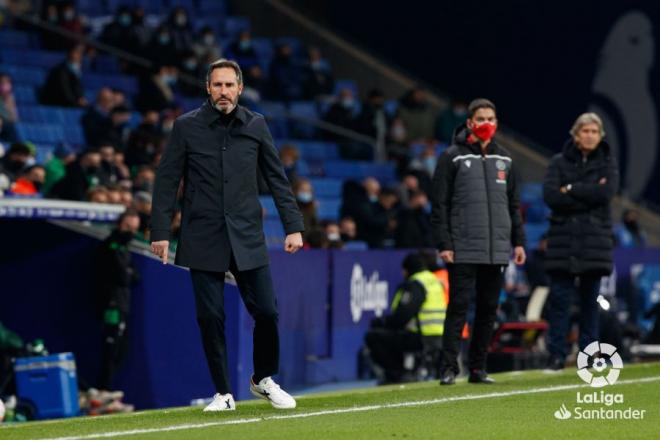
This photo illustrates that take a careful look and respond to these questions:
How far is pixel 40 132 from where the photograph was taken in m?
18.7

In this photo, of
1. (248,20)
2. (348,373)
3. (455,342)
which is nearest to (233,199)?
(455,342)

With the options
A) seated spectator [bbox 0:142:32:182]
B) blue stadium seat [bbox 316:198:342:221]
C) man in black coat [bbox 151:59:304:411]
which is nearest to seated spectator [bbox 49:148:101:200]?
seated spectator [bbox 0:142:32:182]

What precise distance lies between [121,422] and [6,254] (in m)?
6.82

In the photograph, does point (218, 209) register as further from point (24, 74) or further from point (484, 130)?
point (24, 74)

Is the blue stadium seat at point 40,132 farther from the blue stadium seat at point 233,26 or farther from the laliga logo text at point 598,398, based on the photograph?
the laliga logo text at point 598,398

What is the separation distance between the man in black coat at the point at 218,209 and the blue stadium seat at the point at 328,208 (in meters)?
11.3

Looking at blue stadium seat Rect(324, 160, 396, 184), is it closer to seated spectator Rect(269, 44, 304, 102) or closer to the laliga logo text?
seated spectator Rect(269, 44, 304, 102)

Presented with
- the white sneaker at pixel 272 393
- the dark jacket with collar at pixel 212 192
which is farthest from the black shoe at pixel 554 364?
the dark jacket with collar at pixel 212 192

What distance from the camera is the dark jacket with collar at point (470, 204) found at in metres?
11.2

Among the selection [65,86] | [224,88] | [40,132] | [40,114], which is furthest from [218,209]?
[65,86]

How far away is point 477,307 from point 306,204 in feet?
21.6

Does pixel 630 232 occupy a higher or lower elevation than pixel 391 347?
higher

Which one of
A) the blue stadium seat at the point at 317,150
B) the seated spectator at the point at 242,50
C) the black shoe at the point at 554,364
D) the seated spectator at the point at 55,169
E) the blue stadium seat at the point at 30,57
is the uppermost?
the seated spectator at the point at 242,50

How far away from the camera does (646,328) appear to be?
20344mm
